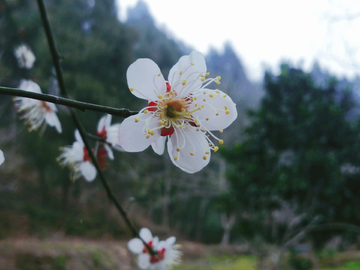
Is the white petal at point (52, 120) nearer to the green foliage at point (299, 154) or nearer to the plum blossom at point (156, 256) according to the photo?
the plum blossom at point (156, 256)

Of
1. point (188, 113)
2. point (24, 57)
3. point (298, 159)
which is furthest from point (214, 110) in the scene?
point (298, 159)

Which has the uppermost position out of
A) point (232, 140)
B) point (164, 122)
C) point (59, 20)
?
point (59, 20)

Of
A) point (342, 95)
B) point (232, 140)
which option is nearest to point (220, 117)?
point (342, 95)

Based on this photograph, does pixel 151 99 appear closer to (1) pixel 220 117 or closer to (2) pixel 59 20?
(1) pixel 220 117

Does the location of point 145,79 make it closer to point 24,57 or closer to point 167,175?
point 24,57

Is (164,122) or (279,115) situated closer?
(164,122)

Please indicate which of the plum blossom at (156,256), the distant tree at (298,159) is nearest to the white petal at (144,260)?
the plum blossom at (156,256)

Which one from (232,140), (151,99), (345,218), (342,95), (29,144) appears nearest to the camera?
(151,99)
